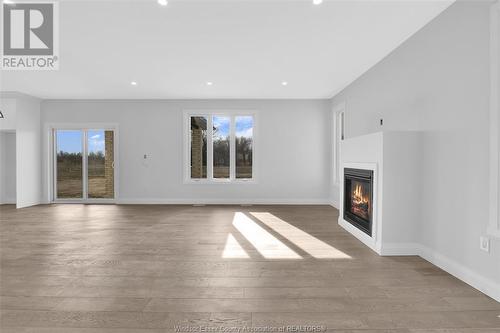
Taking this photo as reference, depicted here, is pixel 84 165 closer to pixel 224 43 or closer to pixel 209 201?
pixel 209 201

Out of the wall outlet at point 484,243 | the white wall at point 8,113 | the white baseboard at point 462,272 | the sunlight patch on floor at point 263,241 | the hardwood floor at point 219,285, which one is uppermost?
the white wall at point 8,113

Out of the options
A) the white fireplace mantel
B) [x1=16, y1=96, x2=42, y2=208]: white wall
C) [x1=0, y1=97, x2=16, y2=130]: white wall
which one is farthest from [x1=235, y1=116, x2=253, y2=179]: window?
[x1=0, y1=97, x2=16, y2=130]: white wall

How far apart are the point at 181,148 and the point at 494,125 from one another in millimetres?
6302

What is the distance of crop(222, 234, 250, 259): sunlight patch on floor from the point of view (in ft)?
10.5

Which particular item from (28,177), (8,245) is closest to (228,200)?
(8,245)

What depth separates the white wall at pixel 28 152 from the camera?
6543mm

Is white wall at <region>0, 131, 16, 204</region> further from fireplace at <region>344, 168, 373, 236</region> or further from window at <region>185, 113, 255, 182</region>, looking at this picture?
fireplace at <region>344, 168, 373, 236</region>

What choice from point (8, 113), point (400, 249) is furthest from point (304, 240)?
point (8, 113)

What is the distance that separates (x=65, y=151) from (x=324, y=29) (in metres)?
7.32

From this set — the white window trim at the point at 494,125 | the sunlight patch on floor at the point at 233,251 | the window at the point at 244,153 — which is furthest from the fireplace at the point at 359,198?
the window at the point at 244,153

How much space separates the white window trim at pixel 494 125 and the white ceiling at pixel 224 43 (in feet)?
2.47

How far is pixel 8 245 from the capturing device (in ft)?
12.0

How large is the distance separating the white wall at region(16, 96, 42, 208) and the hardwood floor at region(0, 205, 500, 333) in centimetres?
293

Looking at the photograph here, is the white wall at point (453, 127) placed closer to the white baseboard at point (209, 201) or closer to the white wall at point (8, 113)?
the white baseboard at point (209, 201)
